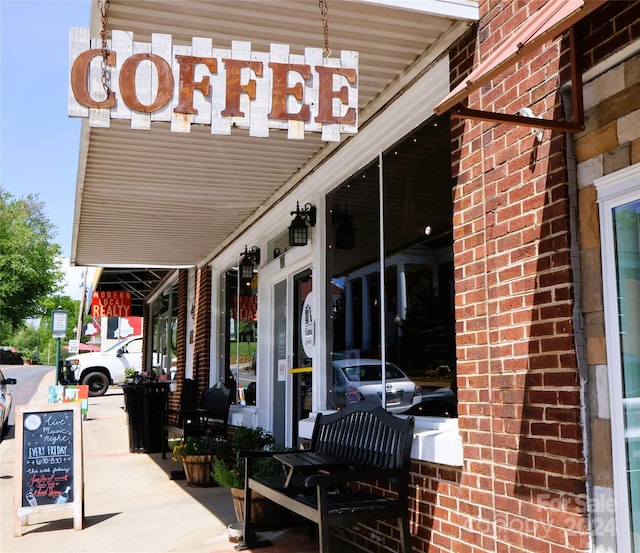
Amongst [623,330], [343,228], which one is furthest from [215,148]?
[623,330]

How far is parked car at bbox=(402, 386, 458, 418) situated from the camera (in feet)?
13.5

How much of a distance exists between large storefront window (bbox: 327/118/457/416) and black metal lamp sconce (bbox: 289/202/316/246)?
21.3 inches

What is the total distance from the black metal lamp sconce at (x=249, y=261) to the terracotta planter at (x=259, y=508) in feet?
12.7

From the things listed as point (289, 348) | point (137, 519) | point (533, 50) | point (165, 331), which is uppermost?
point (533, 50)

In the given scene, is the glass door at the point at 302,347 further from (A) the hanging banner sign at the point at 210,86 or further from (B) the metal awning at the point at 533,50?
(B) the metal awning at the point at 533,50

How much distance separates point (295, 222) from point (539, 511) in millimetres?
3961

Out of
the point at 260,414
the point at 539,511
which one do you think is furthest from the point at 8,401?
the point at 539,511

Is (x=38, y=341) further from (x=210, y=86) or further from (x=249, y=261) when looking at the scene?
(x=210, y=86)

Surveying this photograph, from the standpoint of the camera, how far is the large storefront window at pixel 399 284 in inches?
170

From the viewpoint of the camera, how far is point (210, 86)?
3172 mm

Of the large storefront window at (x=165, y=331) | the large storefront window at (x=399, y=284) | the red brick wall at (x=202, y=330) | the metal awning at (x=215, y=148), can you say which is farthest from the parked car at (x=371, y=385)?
the large storefront window at (x=165, y=331)

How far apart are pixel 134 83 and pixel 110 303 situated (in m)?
15.6

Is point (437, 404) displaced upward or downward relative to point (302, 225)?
downward

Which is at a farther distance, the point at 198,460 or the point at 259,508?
the point at 198,460
